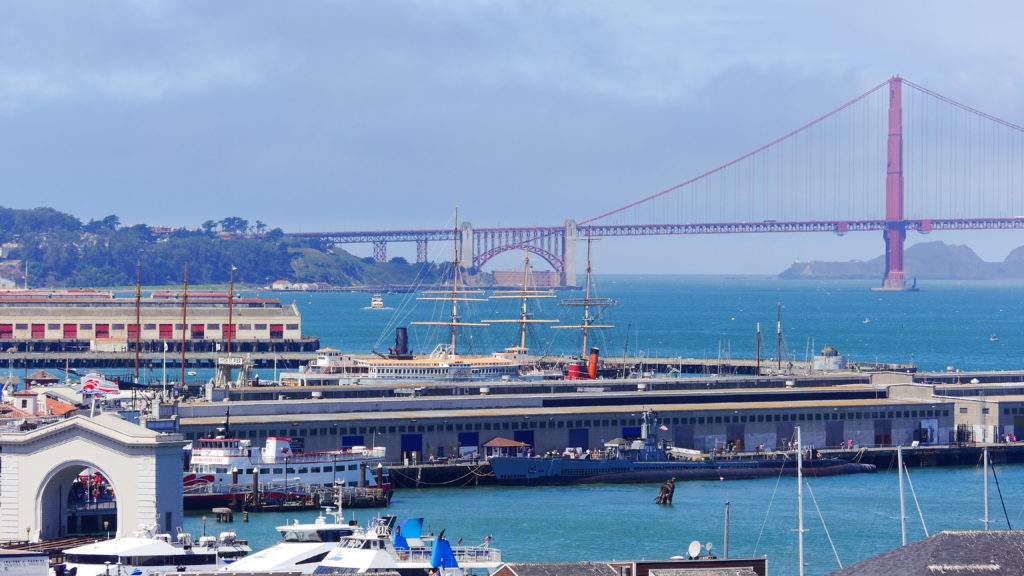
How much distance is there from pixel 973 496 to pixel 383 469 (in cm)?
1488

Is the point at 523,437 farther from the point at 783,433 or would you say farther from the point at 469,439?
the point at 783,433

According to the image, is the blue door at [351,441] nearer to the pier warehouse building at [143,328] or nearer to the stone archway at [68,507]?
the stone archway at [68,507]

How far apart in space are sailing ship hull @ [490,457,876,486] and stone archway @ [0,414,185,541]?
60.6 feet

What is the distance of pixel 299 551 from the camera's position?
2870 centimetres

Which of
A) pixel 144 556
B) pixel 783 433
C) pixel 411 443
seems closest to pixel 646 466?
pixel 411 443

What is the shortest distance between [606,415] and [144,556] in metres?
28.2

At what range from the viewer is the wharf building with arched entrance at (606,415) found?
168 ft

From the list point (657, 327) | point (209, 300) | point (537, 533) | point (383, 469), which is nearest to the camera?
point (537, 533)

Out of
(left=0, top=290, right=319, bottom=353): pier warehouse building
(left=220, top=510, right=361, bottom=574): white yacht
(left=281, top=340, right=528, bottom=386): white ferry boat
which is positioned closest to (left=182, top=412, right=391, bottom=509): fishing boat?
(left=220, top=510, right=361, bottom=574): white yacht

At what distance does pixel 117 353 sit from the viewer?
328 ft

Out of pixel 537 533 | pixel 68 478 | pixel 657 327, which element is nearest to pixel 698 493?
pixel 537 533

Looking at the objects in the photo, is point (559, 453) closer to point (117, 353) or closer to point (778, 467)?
point (778, 467)

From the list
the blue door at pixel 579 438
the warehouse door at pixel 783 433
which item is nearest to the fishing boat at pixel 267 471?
the blue door at pixel 579 438

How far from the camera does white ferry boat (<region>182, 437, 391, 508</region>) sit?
143 feet
